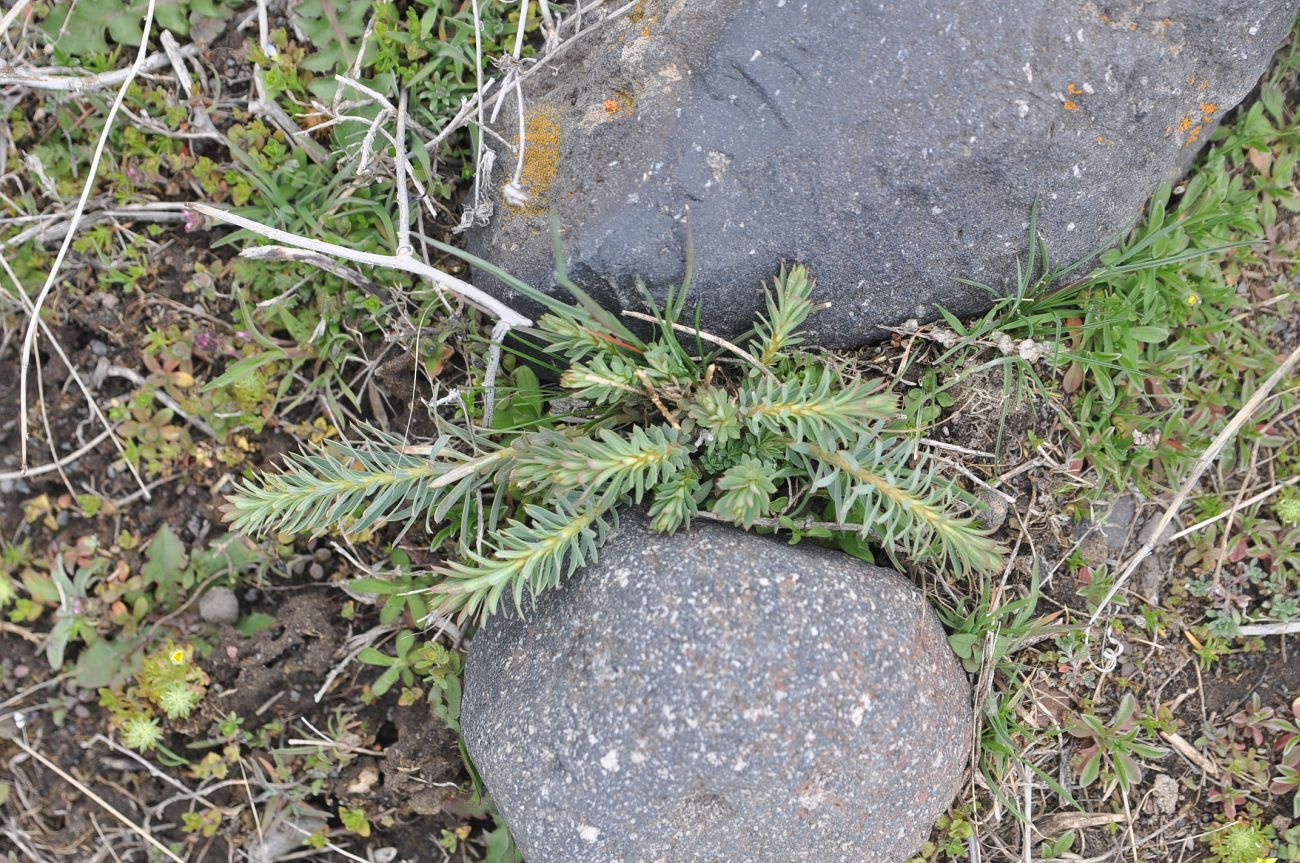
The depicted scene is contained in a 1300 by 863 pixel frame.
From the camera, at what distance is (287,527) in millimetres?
2723

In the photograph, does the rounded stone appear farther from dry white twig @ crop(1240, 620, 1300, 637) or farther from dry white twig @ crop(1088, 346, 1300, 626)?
dry white twig @ crop(1240, 620, 1300, 637)

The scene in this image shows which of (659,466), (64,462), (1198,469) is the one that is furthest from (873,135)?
(64,462)

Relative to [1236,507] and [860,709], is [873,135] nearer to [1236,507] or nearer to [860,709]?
[860,709]

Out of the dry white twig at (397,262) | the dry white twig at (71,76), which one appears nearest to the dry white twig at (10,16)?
the dry white twig at (71,76)

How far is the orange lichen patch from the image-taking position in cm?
292

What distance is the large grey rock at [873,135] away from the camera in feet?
8.74

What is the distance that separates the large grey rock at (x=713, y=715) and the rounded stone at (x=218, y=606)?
1303 mm

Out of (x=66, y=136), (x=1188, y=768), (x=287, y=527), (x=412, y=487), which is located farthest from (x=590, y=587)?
(x=66, y=136)

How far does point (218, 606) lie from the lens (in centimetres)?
347

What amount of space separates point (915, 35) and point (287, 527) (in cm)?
225

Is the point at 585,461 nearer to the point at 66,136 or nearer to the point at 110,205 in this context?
the point at 110,205

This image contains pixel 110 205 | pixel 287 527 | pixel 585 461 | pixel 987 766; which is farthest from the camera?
pixel 110 205

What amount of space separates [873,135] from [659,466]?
1116 mm

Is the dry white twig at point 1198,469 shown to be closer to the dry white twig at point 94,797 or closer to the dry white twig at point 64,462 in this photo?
the dry white twig at point 94,797
